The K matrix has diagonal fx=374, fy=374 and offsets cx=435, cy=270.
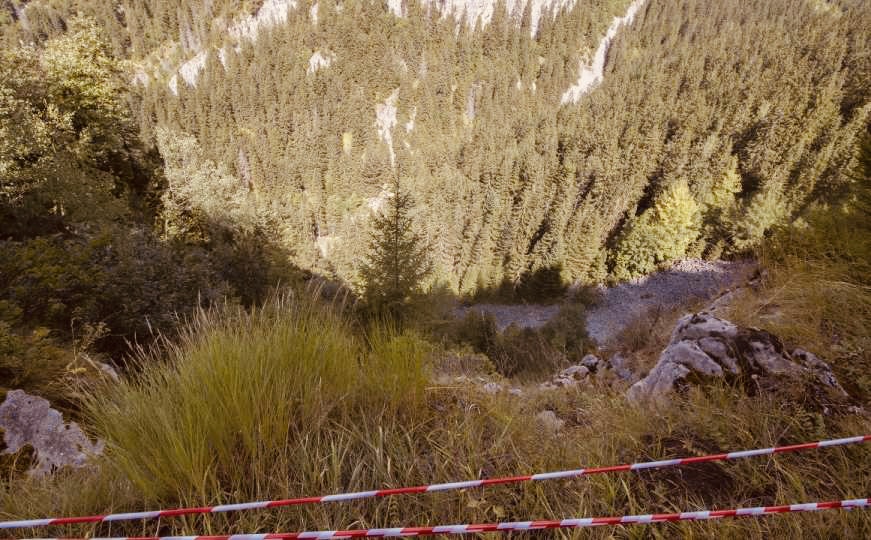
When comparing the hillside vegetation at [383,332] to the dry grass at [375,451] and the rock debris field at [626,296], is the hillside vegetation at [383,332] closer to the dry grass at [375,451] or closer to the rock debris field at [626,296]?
the dry grass at [375,451]

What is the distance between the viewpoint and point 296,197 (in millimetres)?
87875

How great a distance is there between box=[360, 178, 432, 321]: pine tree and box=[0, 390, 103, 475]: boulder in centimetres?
1309

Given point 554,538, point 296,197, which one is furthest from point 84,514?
point 296,197

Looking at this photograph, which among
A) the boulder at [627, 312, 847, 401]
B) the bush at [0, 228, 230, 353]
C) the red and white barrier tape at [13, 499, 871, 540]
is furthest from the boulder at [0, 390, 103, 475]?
the boulder at [627, 312, 847, 401]

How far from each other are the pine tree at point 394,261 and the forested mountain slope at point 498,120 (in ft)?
33.4

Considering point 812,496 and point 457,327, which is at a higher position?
point 812,496

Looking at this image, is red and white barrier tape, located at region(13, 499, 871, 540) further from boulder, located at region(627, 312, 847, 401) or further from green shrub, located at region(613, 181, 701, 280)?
green shrub, located at region(613, 181, 701, 280)

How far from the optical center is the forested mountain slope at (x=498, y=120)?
49875mm

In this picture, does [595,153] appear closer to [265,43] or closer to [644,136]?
[644,136]

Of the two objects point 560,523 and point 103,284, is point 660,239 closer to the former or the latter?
point 103,284

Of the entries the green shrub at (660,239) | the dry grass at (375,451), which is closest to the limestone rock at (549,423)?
the dry grass at (375,451)

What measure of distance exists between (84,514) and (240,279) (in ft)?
53.5

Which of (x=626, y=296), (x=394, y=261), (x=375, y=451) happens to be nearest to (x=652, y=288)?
(x=626, y=296)

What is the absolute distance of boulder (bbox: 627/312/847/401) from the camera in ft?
7.85
